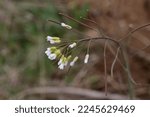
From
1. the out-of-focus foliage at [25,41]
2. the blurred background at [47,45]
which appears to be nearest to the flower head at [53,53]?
the blurred background at [47,45]

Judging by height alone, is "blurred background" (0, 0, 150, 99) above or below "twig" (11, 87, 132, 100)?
above

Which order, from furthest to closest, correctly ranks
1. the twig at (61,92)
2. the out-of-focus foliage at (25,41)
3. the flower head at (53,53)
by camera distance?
the out-of-focus foliage at (25,41) < the twig at (61,92) < the flower head at (53,53)

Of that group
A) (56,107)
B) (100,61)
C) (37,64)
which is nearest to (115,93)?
(100,61)

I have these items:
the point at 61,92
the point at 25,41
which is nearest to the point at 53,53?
the point at 61,92

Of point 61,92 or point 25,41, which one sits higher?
point 25,41

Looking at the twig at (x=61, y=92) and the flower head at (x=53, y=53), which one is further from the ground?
the flower head at (x=53, y=53)

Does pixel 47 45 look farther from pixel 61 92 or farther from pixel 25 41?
pixel 61 92

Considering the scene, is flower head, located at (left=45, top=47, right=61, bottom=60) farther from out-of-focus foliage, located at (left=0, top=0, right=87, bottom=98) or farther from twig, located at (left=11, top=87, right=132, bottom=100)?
out-of-focus foliage, located at (left=0, top=0, right=87, bottom=98)

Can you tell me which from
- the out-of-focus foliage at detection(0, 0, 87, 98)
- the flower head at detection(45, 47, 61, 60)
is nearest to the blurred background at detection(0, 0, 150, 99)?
the out-of-focus foliage at detection(0, 0, 87, 98)

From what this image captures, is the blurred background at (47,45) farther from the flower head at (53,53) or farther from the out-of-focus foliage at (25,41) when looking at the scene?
the flower head at (53,53)
